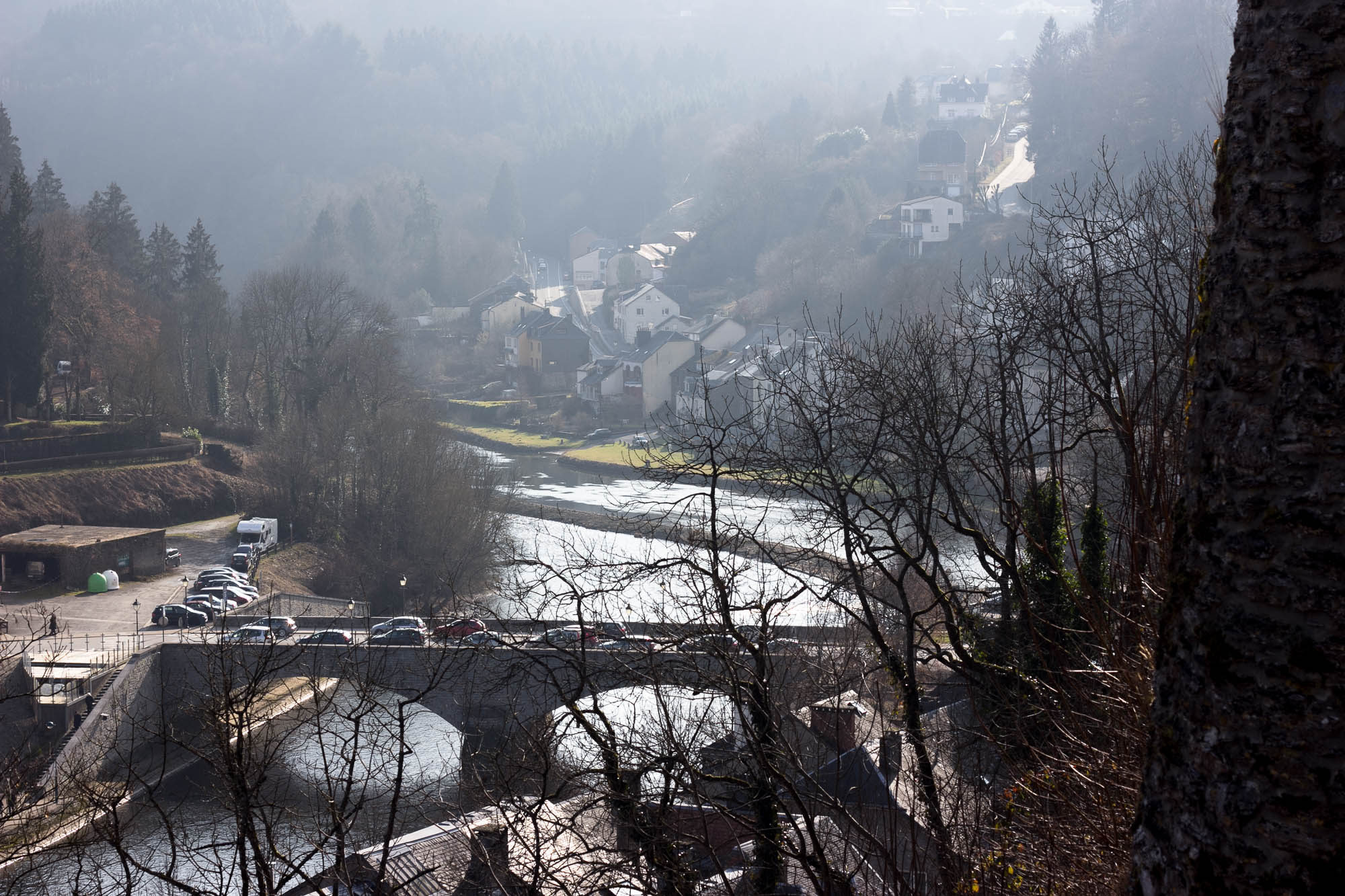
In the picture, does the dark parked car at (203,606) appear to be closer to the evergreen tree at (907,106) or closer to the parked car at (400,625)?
the parked car at (400,625)

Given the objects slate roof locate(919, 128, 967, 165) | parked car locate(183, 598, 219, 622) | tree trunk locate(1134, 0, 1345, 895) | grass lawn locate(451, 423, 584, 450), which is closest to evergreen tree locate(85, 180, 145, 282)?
grass lawn locate(451, 423, 584, 450)

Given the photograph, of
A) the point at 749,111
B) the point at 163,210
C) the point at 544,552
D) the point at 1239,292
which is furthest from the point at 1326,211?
the point at 749,111

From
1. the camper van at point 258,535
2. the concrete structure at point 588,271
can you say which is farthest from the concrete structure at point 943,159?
the camper van at point 258,535

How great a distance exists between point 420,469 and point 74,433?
950 centimetres

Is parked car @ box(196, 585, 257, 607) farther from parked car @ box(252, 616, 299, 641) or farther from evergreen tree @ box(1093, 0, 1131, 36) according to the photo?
evergreen tree @ box(1093, 0, 1131, 36)

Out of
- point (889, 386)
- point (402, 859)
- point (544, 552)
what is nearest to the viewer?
point (889, 386)

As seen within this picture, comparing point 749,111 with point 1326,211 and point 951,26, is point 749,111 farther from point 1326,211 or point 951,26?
point 1326,211

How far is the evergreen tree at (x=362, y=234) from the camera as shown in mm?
62156

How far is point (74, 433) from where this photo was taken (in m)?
26.7

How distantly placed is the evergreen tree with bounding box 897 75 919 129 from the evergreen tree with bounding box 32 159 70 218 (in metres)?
46.8

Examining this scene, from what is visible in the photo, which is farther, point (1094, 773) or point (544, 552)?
point (544, 552)

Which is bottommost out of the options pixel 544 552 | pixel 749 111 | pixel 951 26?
pixel 544 552

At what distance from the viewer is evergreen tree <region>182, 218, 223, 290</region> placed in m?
40.7

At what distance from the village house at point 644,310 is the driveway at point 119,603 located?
2875cm
